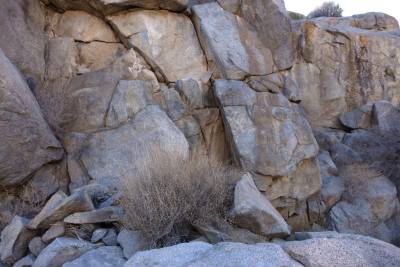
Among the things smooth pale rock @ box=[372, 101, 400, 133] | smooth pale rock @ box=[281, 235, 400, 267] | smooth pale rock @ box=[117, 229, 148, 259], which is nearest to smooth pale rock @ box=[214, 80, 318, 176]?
smooth pale rock @ box=[372, 101, 400, 133]

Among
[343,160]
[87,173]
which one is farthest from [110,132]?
[343,160]

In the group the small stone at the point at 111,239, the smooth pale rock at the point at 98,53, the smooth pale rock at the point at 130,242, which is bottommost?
the small stone at the point at 111,239

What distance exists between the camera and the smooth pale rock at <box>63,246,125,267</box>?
3.83 meters

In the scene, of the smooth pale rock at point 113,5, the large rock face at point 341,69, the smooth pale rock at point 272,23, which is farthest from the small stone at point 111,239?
the large rock face at point 341,69

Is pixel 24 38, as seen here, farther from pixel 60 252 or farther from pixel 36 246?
pixel 60 252

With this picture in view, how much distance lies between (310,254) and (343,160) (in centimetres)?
657

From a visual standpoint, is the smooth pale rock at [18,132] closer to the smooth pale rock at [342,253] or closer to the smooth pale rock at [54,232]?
the smooth pale rock at [54,232]

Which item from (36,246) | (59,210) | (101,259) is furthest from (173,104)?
(101,259)

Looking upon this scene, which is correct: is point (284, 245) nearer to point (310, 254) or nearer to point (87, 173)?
point (310, 254)

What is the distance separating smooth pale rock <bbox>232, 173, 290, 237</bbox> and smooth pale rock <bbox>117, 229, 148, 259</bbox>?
102cm

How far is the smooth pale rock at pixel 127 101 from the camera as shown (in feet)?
23.3

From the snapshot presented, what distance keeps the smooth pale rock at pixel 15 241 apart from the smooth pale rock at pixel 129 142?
6.04 ft

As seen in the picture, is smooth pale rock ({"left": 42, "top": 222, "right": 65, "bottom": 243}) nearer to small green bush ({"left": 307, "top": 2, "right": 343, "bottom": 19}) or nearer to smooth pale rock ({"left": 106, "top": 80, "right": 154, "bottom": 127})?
smooth pale rock ({"left": 106, "top": 80, "right": 154, "bottom": 127})

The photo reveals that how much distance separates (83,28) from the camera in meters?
8.35
